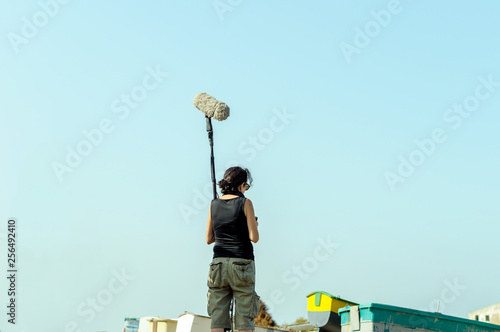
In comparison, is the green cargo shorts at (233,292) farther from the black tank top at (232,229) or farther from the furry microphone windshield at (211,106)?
the furry microphone windshield at (211,106)

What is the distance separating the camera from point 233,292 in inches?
249

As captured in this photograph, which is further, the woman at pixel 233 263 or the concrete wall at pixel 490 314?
the concrete wall at pixel 490 314

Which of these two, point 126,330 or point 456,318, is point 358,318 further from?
point 126,330

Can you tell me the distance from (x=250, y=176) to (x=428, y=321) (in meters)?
4.64

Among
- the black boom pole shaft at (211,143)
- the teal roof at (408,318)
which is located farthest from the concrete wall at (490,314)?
the black boom pole shaft at (211,143)

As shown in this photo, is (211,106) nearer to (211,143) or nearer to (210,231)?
(211,143)

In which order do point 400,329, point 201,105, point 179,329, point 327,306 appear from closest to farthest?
1. point 201,105
2. point 400,329
3. point 179,329
4. point 327,306

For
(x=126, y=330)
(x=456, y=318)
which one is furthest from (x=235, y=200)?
(x=126, y=330)

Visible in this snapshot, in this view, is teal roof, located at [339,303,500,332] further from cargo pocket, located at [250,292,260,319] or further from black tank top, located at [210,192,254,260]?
black tank top, located at [210,192,254,260]

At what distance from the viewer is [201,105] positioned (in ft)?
24.3

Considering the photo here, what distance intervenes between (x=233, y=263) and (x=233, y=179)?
0.83m

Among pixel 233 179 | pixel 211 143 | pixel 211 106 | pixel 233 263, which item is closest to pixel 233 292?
pixel 233 263

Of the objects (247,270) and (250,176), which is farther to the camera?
(250,176)

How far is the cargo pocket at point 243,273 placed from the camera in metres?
6.13
